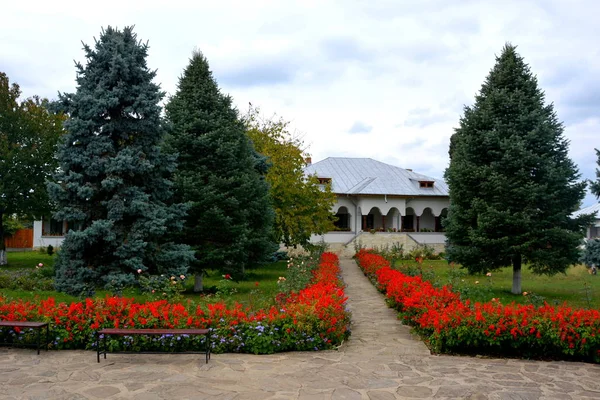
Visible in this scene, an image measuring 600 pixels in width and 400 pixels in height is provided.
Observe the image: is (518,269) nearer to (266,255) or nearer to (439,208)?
(266,255)

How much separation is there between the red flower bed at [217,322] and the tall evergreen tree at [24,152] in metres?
14.9

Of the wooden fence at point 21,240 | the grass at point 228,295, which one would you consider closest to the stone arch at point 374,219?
the grass at point 228,295

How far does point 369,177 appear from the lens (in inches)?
1464

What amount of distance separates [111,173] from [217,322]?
5666 millimetres

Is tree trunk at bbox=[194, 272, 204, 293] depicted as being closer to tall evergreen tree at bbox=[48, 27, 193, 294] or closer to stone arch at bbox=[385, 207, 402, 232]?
tall evergreen tree at bbox=[48, 27, 193, 294]

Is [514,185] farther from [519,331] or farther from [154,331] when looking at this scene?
[154,331]

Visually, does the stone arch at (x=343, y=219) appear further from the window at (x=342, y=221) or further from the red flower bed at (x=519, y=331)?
the red flower bed at (x=519, y=331)

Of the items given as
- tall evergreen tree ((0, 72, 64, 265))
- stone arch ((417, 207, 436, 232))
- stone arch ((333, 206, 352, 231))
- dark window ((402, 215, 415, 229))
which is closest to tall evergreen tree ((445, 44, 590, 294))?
tall evergreen tree ((0, 72, 64, 265))

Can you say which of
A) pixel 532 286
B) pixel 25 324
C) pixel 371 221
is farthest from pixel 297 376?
pixel 371 221

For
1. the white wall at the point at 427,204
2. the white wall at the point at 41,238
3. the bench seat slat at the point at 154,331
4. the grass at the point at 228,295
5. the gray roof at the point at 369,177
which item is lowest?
the grass at the point at 228,295

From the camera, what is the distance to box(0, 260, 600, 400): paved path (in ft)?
18.3

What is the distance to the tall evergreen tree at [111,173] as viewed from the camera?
11.3 metres

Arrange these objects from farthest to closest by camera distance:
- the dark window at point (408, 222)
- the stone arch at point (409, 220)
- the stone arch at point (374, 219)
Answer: the dark window at point (408, 222)
the stone arch at point (409, 220)
the stone arch at point (374, 219)

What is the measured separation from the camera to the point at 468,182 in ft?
49.6
